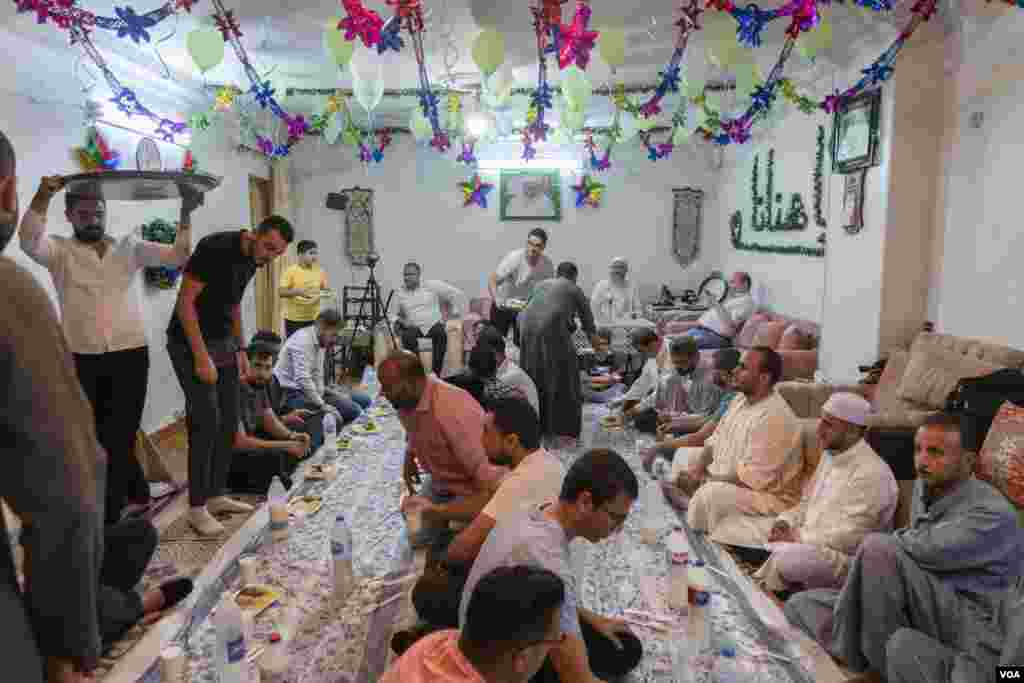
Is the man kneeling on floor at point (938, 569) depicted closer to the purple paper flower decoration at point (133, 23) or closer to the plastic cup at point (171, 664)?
the plastic cup at point (171, 664)

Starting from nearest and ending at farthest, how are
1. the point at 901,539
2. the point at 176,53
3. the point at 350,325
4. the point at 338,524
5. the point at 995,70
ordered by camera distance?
the point at 901,539
the point at 338,524
the point at 995,70
the point at 176,53
the point at 350,325

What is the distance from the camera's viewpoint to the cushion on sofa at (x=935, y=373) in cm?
359

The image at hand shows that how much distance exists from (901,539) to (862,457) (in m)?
0.48

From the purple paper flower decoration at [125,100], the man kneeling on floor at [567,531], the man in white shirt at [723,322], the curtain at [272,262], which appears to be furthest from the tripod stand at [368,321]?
the man kneeling on floor at [567,531]

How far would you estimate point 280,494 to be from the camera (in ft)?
10.1

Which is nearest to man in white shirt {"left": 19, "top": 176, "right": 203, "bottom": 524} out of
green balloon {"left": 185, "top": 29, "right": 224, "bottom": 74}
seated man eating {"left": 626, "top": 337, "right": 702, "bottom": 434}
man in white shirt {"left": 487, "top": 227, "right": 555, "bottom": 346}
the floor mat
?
the floor mat

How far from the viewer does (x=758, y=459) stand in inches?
123

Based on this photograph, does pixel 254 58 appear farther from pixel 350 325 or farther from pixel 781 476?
pixel 781 476

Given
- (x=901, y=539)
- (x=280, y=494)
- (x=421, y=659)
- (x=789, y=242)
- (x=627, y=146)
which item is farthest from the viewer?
(x=627, y=146)

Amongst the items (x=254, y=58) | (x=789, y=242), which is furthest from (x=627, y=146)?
(x=254, y=58)

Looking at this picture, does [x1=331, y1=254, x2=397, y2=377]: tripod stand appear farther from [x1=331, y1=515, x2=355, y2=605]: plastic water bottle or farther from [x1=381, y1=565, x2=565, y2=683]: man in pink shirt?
[x1=381, y1=565, x2=565, y2=683]: man in pink shirt

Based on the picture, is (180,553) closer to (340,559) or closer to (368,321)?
(340,559)

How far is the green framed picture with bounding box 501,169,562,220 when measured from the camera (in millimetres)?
8992

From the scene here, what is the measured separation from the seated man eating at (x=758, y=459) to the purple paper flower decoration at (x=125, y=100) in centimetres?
410
